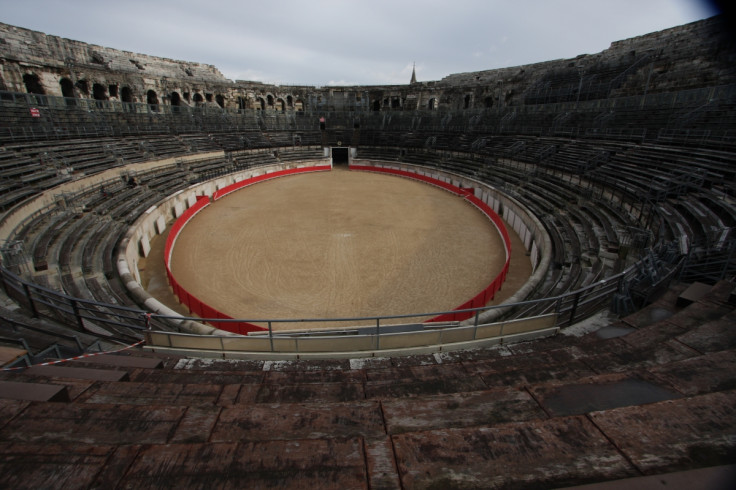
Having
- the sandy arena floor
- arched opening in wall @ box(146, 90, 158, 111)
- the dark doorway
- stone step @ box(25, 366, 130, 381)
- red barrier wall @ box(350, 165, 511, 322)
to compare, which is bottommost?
the sandy arena floor

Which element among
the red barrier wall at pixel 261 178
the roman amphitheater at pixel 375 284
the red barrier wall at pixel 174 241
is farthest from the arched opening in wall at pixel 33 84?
the red barrier wall at pixel 174 241

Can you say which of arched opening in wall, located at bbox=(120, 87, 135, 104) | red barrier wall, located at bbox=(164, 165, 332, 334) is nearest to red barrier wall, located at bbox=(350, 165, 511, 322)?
red barrier wall, located at bbox=(164, 165, 332, 334)

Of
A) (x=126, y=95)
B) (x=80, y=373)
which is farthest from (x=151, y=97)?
(x=80, y=373)

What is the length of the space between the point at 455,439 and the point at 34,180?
84.2ft

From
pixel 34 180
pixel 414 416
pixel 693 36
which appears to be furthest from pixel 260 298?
pixel 693 36

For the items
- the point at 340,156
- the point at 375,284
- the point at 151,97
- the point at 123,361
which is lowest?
the point at 375,284

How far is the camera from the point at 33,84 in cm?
2972

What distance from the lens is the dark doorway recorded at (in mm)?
49197

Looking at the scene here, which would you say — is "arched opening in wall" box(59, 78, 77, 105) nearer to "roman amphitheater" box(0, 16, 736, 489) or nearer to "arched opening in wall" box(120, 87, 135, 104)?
"roman amphitheater" box(0, 16, 736, 489)

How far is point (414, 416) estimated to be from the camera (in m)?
3.50

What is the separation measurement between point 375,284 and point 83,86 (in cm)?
3878

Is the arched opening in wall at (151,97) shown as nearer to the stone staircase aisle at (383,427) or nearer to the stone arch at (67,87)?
the stone arch at (67,87)

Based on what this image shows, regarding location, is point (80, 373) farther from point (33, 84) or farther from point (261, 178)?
point (33, 84)

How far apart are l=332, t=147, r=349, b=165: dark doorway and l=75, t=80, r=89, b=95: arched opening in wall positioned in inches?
1102
